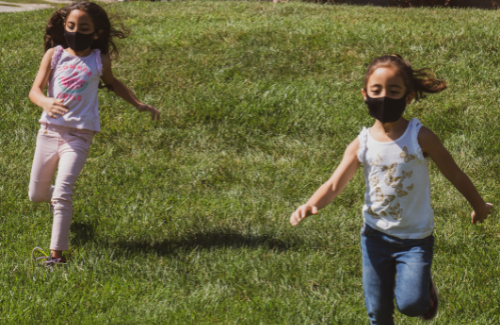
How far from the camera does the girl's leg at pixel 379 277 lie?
115 inches

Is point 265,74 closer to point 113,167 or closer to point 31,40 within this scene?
point 113,167

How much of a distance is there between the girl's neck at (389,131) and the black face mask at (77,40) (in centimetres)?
231

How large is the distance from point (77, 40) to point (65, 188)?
1.11 metres

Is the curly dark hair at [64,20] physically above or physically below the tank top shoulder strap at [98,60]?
above

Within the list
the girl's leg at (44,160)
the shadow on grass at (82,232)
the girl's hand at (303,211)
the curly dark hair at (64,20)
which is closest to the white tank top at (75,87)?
the girl's leg at (44,160)

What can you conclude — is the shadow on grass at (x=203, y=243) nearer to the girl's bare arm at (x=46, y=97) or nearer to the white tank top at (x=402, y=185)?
the girl's bare arm at (x=46, y=97)

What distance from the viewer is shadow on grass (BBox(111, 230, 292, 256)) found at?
4.14m

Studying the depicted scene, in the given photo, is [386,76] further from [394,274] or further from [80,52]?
[80,52]

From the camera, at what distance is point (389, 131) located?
297cm

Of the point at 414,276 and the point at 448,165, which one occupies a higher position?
the point at 448,165

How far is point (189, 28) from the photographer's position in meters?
8.89

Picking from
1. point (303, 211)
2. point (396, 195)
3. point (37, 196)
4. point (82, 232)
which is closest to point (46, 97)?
point (37, 196)

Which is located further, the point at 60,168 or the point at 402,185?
the point at 60,168

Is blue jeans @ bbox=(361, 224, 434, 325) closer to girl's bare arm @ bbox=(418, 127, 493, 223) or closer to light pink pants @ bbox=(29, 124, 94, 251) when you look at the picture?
girl's bare arm @ bbox=(418, 127, 493, 223)
